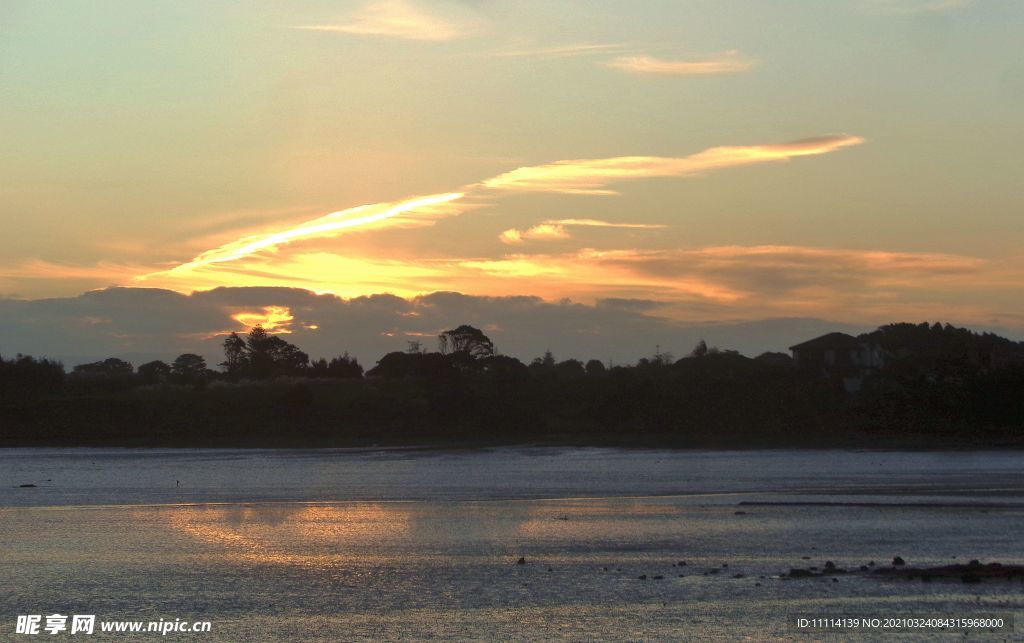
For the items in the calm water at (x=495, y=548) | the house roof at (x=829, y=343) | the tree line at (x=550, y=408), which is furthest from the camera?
the house roof at (x=829, y=343)

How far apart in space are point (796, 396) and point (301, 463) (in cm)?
4908

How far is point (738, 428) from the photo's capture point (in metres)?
98.8

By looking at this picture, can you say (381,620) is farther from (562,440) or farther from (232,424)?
(232,424)

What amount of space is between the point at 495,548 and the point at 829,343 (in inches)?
4171

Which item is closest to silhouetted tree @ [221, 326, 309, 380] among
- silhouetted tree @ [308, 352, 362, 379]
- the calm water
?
silhouetted tree @ [308, 352, 362, 379]

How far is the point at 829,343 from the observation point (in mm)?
130250

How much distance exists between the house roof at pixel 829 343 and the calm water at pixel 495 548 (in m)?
71.5

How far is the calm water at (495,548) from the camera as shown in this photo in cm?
2152

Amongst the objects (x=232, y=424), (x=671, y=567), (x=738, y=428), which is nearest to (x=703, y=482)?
(x=671, y=567)

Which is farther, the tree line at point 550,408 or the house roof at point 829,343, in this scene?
the house roof at point 829,343

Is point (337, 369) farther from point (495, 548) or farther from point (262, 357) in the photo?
point (495, 548)

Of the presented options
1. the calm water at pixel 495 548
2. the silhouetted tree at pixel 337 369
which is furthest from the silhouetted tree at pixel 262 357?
the calm water at pixel 495 548

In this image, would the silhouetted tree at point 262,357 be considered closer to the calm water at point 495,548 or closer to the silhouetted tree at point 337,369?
the silhouetted tree at point 337,369

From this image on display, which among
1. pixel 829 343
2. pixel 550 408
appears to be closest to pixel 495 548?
pixel 550 408
